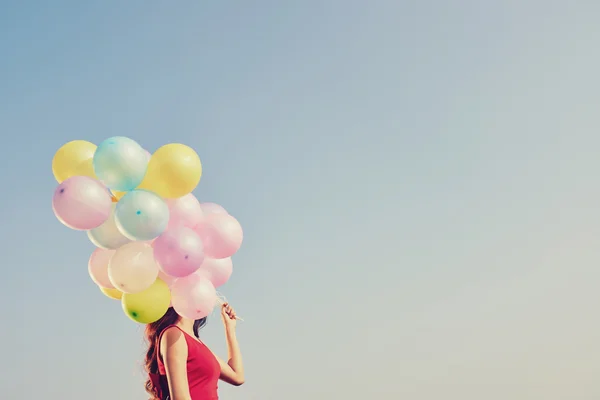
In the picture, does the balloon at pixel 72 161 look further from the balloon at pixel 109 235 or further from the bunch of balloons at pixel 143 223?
the balloon at pixel 109 235

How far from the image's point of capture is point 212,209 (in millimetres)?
5191

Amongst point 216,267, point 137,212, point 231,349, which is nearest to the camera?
point 137,212

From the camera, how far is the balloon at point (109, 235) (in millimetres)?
4695

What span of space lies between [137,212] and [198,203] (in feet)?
2.58

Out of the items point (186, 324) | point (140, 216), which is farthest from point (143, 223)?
point (186, 324)

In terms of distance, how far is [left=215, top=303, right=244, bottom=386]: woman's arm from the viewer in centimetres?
545

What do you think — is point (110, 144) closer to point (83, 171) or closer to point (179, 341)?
point (83, 171)

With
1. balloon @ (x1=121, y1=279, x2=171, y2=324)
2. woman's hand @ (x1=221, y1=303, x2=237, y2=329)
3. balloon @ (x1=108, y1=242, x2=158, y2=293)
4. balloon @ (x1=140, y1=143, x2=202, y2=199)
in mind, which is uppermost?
balloon @ (x1=140, y1=143, x2=202, y2=199)

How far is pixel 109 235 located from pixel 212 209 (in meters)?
0.87

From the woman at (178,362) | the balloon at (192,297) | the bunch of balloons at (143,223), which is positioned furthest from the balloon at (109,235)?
the woman at (178,362)

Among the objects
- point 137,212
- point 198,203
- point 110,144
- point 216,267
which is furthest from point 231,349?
point 110,144

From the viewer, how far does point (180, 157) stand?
4.73 metres

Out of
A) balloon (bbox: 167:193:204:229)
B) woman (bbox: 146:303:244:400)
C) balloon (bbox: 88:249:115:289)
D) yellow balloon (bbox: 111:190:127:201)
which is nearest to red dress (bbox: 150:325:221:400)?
woman (bbox: 146:303:244:400)

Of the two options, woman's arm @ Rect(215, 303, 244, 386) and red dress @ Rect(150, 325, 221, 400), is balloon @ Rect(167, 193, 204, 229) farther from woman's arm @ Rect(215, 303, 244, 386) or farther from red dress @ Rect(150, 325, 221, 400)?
woman's arm @ Rect(215, 303, 244, 386)
